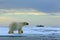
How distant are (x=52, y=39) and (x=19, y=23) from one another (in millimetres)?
3492

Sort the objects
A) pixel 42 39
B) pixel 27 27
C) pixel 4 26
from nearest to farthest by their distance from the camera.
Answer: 1. pixel 42 39
2. pixel 4 26
3. pixel 27 27

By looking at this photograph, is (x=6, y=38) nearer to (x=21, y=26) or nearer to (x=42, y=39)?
(x=42, y=39)

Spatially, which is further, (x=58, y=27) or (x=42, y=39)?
(x=58, y=27)

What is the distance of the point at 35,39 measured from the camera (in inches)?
243

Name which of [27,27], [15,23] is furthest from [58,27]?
[15,23]

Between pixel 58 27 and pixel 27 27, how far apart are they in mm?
1642

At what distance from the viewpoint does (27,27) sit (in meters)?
10.7

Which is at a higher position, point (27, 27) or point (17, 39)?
point (27, 27)

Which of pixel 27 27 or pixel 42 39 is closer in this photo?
pixel 42 39

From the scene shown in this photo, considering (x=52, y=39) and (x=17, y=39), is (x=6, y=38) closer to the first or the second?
(x=17, y=39)

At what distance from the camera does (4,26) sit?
9992 millimetres

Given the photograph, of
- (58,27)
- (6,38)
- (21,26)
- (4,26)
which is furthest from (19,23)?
(6,38)

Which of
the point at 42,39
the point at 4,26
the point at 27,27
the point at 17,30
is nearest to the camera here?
the point at 42,39

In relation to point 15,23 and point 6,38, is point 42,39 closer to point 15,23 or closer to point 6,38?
point 6,38
